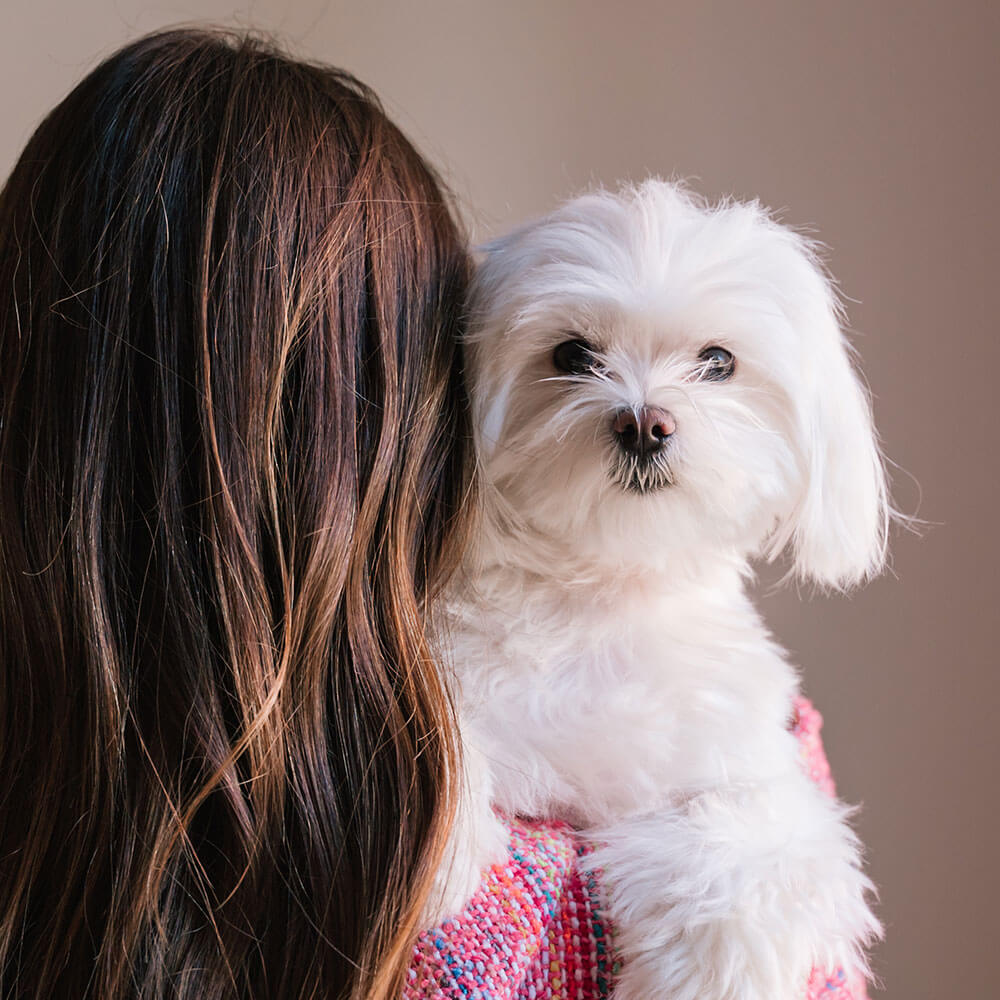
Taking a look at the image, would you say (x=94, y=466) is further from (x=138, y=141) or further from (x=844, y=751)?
(x=844, y=751)

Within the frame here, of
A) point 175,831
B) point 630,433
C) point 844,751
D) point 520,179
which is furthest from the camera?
point 520,179

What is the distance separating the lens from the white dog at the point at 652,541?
2.10 ft

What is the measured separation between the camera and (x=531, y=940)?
58 cm

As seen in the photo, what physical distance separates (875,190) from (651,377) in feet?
2.05

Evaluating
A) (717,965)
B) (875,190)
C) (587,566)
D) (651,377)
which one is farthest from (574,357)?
(875,190)

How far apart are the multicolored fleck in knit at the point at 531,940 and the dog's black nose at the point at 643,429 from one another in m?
0.27

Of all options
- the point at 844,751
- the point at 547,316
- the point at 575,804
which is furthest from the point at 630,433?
the point at 844,751

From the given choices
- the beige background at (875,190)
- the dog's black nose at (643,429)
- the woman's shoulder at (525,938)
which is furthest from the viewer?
the beige background at (875,190)

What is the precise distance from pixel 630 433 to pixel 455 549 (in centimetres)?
14

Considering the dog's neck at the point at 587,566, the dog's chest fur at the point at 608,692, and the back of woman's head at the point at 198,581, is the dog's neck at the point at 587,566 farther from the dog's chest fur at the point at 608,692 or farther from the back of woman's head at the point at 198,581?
the back of woman's head at the point at 198,581

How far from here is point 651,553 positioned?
0.72 meters

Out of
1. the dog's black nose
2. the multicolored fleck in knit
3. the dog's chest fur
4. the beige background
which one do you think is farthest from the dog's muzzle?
the beige background

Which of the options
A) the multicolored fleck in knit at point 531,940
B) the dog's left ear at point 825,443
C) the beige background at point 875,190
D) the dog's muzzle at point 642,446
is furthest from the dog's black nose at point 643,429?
the beige background at point 875,190

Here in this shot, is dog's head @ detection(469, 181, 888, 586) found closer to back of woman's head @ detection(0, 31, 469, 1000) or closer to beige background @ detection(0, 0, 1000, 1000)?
back of woman's head @ detection(0, 31, 469, 1000)
